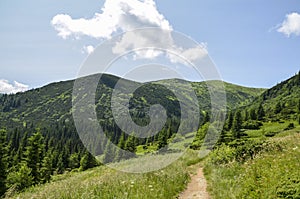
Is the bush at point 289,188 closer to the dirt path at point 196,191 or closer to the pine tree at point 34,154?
the dirt path at point 196,191

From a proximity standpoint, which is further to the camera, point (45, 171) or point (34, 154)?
point (45, 171)

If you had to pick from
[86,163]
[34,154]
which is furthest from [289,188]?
[86,163]

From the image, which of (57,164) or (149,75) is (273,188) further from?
(57,164)

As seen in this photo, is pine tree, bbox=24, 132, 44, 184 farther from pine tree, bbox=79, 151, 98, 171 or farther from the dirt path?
the dirt path

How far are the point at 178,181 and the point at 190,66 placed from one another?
16.0 ft

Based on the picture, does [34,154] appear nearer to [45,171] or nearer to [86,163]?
[45,171]

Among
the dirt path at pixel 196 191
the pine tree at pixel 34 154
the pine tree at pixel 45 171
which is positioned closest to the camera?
the dirt path at pixel 196 191

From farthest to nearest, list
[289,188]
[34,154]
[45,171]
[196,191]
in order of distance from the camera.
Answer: [45,171] < [34,154] < [196,191] < [289,188]

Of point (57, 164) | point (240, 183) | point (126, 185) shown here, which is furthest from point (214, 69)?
point (57, 164)

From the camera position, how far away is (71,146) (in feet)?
485

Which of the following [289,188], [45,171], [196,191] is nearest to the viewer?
[289,188]

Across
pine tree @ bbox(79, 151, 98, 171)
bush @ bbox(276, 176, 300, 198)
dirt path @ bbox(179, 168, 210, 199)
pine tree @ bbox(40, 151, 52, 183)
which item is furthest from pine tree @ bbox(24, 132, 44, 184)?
bush @ bbox(276, 176, 300, 198)

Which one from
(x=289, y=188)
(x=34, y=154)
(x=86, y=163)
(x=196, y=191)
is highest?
(x=289, y=188)

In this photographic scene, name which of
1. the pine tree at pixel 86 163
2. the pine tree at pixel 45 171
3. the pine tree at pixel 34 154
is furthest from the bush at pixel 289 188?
the pine tree at pixel 86 163
